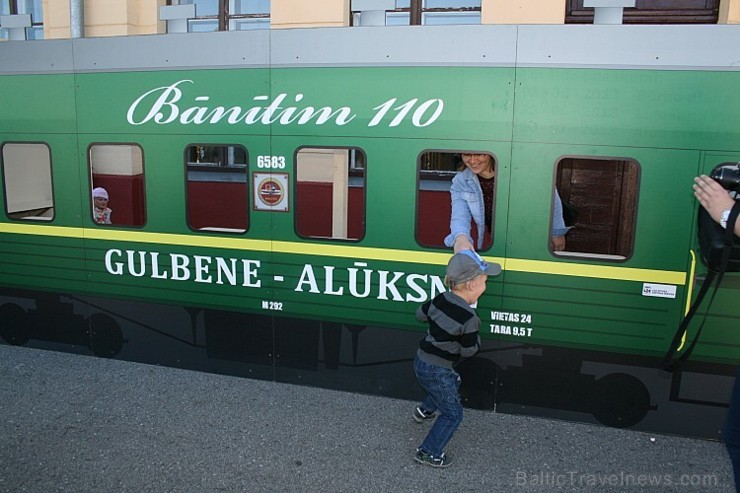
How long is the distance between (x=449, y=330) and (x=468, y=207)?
112cm

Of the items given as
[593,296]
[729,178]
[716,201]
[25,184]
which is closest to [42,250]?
[25,184]

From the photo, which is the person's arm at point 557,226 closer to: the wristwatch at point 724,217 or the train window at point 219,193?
the wristwatch at point 724,217

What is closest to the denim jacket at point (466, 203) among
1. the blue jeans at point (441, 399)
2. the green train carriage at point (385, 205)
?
the green train carriage at point (385, 205)

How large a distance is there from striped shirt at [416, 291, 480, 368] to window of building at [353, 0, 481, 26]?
332cm

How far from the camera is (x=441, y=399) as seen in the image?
4031mm

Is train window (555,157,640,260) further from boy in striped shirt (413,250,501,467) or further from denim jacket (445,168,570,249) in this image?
boy in striped shirt (413,250,501,467)

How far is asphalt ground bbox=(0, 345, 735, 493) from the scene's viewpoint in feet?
13.0

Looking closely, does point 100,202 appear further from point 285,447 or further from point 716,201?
point 716,201

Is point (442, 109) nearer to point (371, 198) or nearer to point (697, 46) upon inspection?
point (371, 198)

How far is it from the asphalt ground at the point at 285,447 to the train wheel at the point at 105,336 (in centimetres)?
49

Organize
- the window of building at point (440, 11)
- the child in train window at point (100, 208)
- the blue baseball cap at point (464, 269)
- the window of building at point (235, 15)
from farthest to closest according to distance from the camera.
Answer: the window of building at point (235, 15) → the window of building at point (440, 11) → the child in train window at point (100, 208) → the blue baseball cap at point (464, 269)

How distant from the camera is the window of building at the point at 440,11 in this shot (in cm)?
607

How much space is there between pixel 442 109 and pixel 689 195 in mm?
1800

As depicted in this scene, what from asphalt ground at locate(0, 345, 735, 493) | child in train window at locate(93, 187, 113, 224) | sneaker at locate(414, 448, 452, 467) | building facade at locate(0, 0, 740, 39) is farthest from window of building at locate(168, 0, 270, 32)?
sneaker at locate(414, 448, 452, 467)
